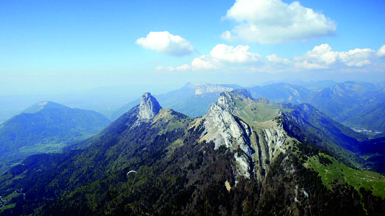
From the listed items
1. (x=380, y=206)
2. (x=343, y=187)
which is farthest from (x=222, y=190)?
(x=380, y=206)

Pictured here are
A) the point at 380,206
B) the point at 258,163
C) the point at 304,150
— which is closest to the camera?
the point at 380,206

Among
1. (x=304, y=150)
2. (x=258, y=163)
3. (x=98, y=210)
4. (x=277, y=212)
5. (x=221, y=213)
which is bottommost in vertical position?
(x=98, y=210)

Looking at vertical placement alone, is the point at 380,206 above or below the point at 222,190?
above

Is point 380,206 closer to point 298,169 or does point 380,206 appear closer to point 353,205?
point 353,205

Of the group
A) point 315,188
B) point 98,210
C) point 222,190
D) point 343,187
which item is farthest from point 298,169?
point 98,210

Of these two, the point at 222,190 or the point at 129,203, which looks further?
the point at 129,203

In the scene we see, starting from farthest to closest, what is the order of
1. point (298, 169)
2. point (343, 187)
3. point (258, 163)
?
1. point (258, 163)
2. point (298, 169)
3. point (343, 187)
